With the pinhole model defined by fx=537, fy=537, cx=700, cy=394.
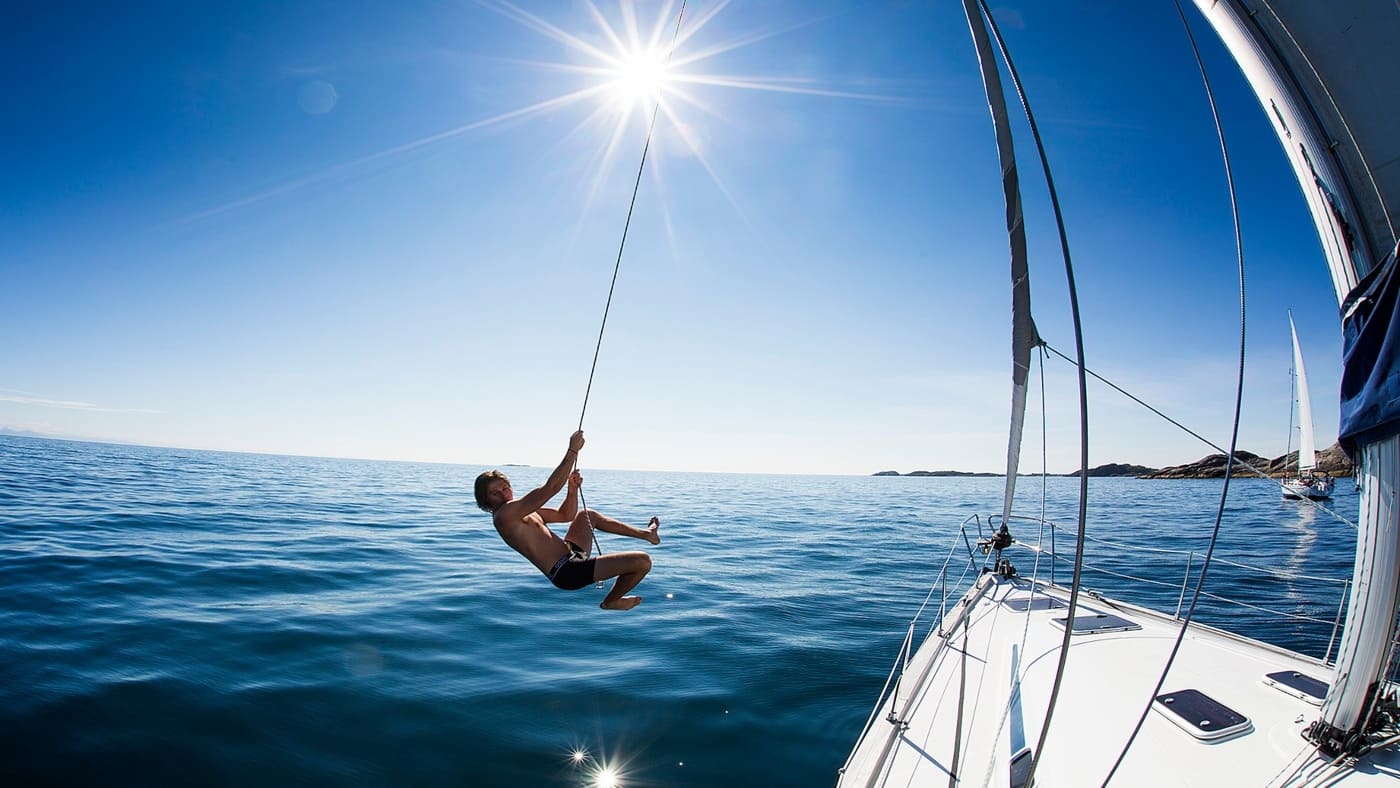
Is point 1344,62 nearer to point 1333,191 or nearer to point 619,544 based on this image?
point 1333,191

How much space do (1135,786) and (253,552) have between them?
17703mm

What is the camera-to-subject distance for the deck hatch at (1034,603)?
26.3 feet

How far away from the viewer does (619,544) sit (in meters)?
19.1

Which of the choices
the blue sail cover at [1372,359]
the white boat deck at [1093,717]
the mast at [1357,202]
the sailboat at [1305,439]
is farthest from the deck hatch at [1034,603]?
the sailboat at [1305,439]

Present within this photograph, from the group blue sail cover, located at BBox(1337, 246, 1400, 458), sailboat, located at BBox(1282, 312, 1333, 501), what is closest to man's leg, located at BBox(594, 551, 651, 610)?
blue sail cover, located at BBox(1337, 246, 1400, 458)

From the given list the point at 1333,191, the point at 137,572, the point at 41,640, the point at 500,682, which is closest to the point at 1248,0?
the point at 1333,191

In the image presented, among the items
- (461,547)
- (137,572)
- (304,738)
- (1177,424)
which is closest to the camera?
(1177,424)

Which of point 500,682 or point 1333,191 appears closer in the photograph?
point 1333,191

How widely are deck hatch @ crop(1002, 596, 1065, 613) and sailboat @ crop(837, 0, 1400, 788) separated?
5.93ft

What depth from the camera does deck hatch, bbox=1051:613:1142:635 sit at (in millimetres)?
6875

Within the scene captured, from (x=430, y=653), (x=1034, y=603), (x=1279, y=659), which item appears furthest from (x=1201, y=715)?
(x=430, y=653)

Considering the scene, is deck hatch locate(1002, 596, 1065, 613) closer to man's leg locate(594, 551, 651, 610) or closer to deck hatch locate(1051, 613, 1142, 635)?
deck hatch locate(1051, 613, 1142, 635)

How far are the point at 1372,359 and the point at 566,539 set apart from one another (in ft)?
19.8

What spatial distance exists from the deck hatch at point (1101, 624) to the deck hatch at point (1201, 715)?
185 cm
